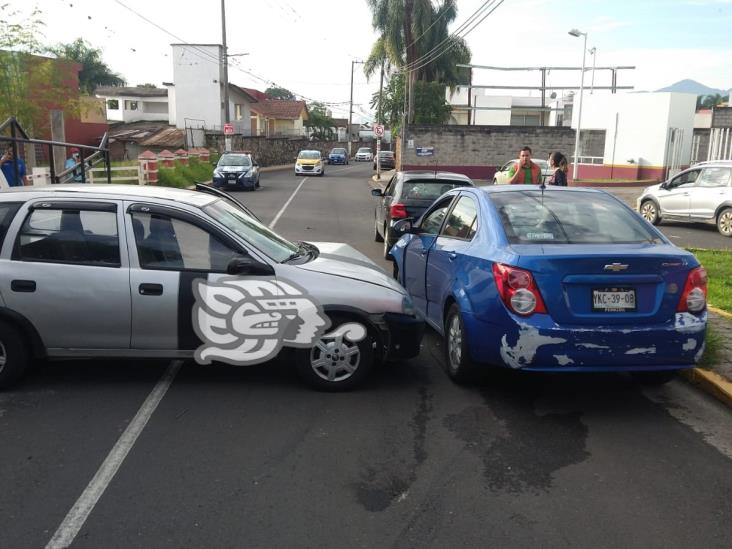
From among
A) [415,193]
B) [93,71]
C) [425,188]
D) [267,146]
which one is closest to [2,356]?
[415,193]

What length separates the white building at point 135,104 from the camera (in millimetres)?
68375

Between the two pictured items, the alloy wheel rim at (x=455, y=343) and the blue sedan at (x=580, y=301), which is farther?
the alloy wheel rim at (x=455, y=343)

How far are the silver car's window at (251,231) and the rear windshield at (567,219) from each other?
72.9 inches

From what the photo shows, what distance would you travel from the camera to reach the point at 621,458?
14.4ft

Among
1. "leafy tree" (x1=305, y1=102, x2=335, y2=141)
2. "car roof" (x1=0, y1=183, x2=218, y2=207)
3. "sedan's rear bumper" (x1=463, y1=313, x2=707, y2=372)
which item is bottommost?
"sedan's rear bumper" (x1=463, y1=313, x2=707, y2=372)

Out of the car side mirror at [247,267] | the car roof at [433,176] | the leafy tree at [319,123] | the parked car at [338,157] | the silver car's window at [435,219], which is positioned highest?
the leafy tree at [319,123]

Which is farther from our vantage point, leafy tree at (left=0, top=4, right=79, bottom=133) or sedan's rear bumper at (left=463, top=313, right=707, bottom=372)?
leafy tree at (left=0, top=4, right=79, bottom=133)

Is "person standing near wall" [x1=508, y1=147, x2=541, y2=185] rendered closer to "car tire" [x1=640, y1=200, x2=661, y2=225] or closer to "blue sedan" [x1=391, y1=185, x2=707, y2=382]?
"blue sedan" [x1=391, y1=185, x2=707, y2=382]

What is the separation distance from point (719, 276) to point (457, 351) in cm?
597

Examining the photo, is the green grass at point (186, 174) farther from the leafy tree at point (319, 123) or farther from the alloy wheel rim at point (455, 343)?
the leafy tree at point (319, 123)

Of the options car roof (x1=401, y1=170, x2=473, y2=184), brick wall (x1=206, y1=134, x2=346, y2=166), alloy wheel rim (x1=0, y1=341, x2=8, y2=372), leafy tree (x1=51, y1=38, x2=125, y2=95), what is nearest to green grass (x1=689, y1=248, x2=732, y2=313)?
car roof (x1=401, y1=170, x2=473, y2=184)

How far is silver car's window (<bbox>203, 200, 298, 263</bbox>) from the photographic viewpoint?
18.2 feet

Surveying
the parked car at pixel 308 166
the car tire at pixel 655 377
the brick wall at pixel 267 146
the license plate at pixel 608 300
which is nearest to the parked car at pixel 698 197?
the car tire at pixel 655 377

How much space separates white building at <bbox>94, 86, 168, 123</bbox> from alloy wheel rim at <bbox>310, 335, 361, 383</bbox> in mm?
67402
